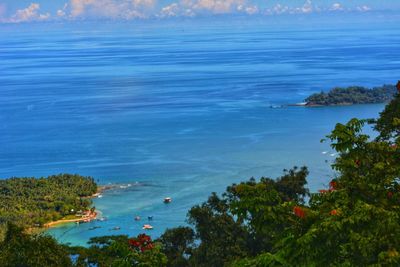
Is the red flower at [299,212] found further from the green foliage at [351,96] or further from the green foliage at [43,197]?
the green foliage at [351,96]

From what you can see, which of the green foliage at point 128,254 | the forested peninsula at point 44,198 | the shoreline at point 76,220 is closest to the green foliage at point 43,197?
the forested peninsula at point 44,198

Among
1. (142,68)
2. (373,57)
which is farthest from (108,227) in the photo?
(373,57)

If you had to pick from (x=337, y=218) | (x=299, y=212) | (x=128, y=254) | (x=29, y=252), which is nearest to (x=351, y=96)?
(x=29, y=252)

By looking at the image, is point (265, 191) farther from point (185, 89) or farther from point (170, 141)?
point (185, 89)

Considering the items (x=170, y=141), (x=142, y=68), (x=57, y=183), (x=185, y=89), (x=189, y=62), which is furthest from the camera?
(x=189, y=62)

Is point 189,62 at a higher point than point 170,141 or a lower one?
higher

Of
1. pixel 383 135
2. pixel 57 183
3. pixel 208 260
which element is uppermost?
pixel 57 183

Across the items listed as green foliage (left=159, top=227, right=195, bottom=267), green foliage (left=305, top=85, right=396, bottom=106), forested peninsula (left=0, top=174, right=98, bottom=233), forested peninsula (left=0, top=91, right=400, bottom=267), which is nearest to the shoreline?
forested peninsula (left=0, top=174, right=98, bottom=233)

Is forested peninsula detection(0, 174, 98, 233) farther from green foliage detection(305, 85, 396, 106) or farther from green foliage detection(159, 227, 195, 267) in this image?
green foliage detection(305, 85, 396, 106)
